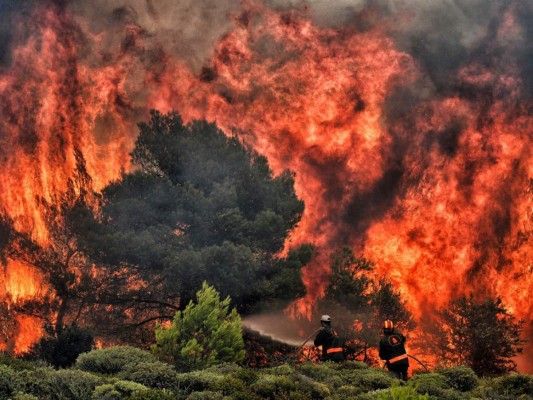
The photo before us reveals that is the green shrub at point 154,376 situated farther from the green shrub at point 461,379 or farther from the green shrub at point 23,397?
the green shrub at point 461,379

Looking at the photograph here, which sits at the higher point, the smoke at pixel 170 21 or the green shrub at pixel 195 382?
the smoke at pixel 170 21

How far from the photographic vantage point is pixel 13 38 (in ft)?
165

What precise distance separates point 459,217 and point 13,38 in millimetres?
31176

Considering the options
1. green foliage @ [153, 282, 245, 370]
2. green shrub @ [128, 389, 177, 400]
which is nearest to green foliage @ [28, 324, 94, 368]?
green foliage @ [153, 282, 245, 370]

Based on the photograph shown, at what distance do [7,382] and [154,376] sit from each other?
138 inches

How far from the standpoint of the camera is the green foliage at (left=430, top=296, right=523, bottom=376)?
3441cm

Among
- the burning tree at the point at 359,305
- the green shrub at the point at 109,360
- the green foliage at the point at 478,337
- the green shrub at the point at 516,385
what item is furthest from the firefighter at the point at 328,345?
the green foliage at the point at 478,337

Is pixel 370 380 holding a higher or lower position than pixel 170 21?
lower

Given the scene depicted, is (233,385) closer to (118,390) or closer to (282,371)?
(282,371)

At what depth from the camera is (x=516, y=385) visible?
20.3 metres

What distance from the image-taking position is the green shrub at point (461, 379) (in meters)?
21.3

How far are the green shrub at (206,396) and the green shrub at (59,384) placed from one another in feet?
7.72

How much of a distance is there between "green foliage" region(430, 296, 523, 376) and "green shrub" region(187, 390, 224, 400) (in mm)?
19601

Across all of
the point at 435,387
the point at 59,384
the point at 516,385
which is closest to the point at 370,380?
the point at 435,387
